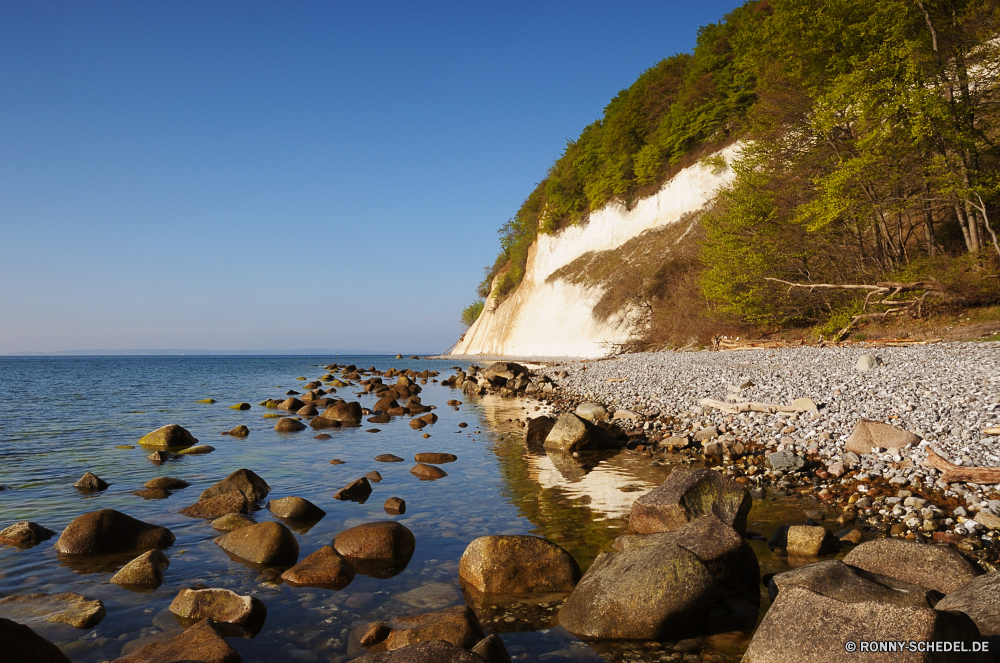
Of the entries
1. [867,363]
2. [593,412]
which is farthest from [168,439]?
[867,363]

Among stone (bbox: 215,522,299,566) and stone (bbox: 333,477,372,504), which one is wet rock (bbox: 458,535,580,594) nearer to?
stone (bbox: 215,522,299,566)

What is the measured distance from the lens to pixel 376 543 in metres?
6.43

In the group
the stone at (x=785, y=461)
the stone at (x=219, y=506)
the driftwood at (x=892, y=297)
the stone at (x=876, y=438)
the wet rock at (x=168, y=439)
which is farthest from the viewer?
the driftwood at (x=892, y=297)

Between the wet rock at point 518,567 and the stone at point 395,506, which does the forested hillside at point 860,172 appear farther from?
the wet rock at point 518,567

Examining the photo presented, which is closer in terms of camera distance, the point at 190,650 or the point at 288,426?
the point at 190,650

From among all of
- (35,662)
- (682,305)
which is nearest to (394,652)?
(35,662)

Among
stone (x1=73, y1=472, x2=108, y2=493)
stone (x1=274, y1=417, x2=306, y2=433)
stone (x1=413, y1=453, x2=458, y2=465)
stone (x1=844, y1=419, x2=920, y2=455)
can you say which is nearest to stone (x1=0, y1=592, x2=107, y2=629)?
stone (x1=73, y1=472, x2=108, y2=493)

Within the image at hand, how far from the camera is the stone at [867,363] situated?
13211mm

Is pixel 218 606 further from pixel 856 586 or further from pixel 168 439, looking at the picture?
pixel 168 439

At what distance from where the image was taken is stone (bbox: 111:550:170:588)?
5.70m

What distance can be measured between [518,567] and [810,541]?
3.29 meters

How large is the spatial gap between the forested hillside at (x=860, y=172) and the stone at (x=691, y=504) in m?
17.0

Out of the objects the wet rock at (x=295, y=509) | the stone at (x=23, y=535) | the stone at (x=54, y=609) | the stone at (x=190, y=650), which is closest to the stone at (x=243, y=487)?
the wet rock at (x=295, y=509)

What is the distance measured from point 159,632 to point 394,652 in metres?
2.59
